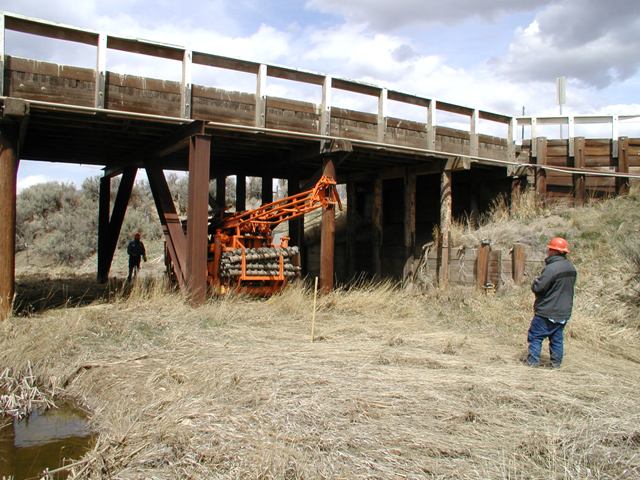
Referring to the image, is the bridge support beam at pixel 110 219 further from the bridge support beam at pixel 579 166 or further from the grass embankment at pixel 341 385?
the bridge support beam at pixel 579 166

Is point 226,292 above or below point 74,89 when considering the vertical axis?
below

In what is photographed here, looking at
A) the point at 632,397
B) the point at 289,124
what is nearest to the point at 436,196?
the point at 289,124

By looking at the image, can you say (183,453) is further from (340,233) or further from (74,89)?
(340,233)

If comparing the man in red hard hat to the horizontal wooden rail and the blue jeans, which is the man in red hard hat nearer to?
the blue jeans

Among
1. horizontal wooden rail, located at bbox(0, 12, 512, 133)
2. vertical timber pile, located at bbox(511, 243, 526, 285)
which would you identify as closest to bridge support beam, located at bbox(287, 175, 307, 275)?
horizontal wooden rail, located at bbox(0, 12, 512, 133)

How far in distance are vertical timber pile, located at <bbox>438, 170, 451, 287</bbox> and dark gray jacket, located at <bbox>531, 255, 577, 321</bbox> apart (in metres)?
7.48

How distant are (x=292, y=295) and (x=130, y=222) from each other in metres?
17.2

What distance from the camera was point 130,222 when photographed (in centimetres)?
2706

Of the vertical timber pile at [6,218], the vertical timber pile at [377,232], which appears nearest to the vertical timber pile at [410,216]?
the vertical timber pile at [377,232]

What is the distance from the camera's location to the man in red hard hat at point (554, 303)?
7359 millimetres

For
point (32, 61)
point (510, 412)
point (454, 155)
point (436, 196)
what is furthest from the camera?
point (436, 196)

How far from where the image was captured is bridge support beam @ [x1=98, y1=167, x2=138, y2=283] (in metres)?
15.2

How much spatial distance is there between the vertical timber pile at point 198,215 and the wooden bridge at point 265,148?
0.02 meters

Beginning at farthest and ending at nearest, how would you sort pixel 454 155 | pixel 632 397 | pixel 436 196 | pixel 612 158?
1. pixel 436 196
2. pixel 612 158
3. pixel 454 155
4. pixel 632 397
